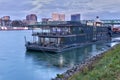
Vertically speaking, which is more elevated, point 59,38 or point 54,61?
point 59,38

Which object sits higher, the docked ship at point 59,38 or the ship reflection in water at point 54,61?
the docked ship at point 59,38

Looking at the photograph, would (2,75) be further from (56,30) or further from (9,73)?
(56,30)

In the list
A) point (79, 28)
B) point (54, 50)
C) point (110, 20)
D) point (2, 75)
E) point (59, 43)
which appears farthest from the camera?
point (110, 20)

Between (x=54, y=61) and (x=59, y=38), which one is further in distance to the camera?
(x=59, y=38)

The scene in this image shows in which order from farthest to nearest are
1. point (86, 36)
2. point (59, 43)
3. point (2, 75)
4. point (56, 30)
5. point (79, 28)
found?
point (86, 36)
point (79, 28)
point (56, 30)
point (59, 43)
point (2, 75)

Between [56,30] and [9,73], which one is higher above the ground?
[56,30]

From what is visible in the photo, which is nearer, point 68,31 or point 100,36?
point 68,31

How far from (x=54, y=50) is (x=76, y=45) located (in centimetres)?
1343

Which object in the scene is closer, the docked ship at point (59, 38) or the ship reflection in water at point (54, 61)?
the ship reflection in water at point (54, 61)

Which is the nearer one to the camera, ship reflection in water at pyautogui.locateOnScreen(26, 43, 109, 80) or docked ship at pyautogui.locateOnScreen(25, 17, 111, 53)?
ship reflection in water at pyautogui.locateOnScreen(26, 43, 109, 80)

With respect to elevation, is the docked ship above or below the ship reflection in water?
above

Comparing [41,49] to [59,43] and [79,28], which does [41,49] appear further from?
[79,28]

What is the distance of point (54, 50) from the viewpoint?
57.5 meters

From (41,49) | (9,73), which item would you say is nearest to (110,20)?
(41,49)
